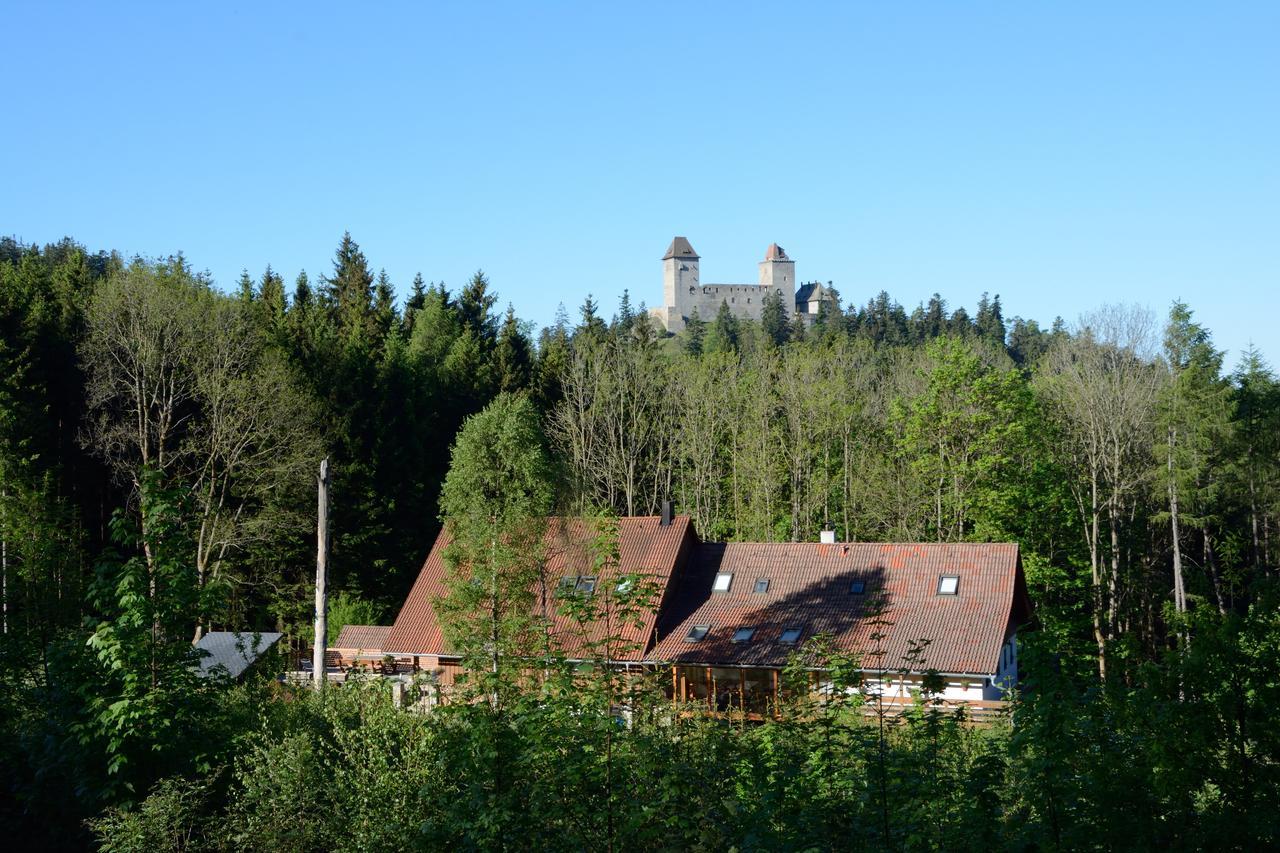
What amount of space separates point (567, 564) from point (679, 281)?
145 m

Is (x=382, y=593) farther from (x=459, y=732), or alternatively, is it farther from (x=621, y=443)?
(x=459, y=732)

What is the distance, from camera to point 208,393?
1277 inches

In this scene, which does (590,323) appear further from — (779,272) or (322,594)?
(779,272)

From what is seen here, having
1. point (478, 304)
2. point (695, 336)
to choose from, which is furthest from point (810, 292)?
point (478, 304)

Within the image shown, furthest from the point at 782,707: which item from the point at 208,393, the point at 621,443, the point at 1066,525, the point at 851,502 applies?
the point at 621,443

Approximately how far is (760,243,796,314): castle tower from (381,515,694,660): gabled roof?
496ft

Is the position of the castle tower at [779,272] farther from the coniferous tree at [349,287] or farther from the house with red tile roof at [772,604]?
the house with red tile roof at [772,604]

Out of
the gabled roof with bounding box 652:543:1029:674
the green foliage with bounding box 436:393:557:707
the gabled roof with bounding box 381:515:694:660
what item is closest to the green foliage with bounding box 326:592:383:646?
the gabled roof with bounding box 381:515:694:660

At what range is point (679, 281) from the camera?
6703 inches

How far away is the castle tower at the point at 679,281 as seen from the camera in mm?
169250

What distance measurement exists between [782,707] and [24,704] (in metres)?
9.27

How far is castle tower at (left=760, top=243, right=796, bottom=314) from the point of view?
178625 millimetres

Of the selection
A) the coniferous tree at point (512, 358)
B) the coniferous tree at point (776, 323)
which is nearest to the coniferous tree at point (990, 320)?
the coniferous tree at point (776, 323)

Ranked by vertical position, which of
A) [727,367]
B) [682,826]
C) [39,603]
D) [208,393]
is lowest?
[682,826]
